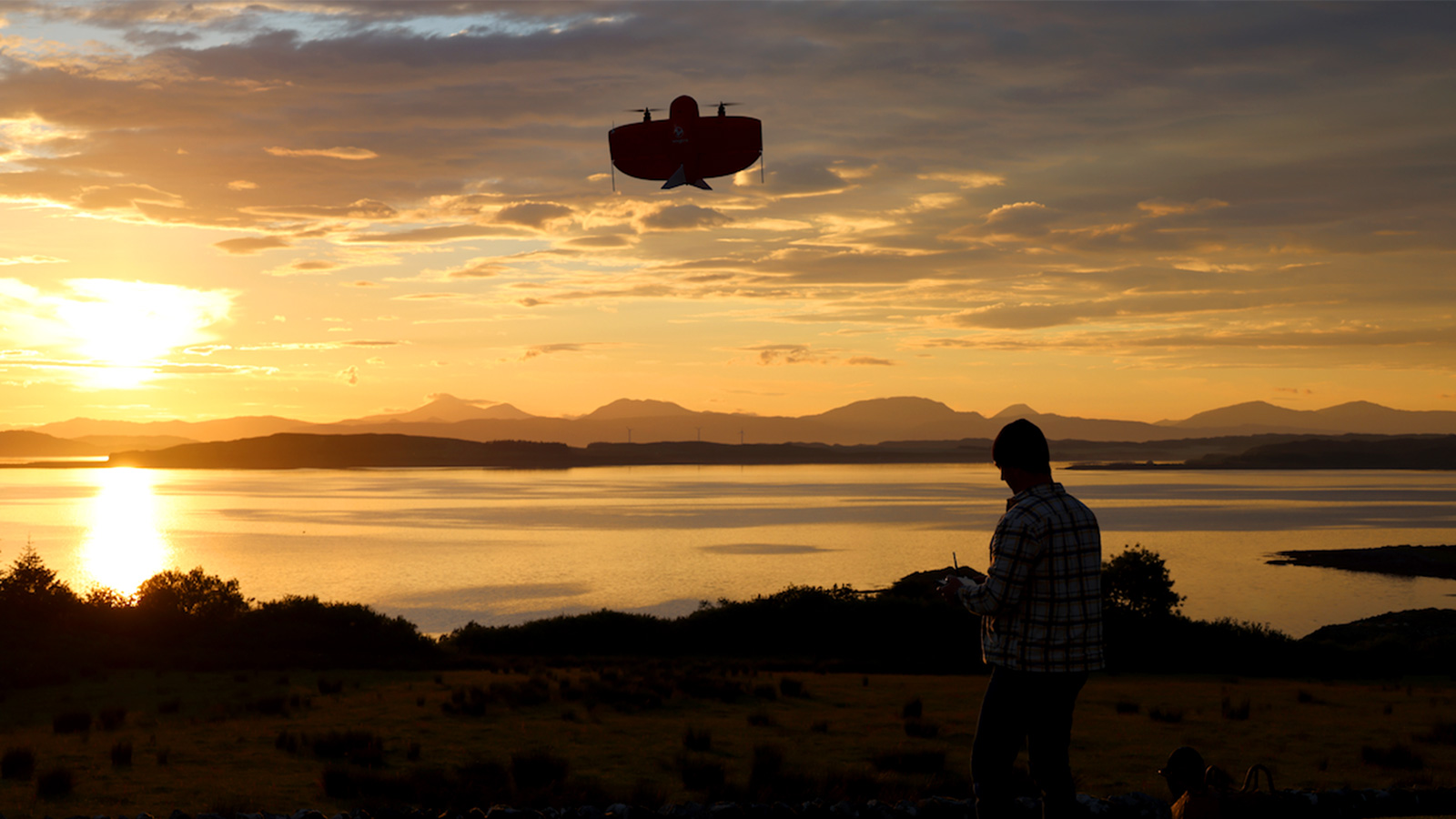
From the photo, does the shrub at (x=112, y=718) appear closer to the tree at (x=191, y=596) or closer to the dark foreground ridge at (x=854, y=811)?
the dark foreground ridge at (x=854, y=811)

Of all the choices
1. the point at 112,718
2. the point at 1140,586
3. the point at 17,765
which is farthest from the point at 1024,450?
the point at 1140,586

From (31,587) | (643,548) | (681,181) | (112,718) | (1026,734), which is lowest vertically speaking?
(643,548)

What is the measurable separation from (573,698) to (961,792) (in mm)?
10068

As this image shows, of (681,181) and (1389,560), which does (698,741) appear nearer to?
(681,181)

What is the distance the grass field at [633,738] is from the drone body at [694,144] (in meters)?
7.96

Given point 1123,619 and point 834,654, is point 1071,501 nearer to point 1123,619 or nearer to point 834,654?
point 834,654

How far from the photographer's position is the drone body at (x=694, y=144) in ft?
48.4

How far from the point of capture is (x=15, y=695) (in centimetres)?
2173

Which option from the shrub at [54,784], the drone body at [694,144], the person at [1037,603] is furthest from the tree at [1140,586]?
the person at [1037,603]

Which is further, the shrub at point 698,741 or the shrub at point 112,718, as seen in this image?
the shrub at point 112,718

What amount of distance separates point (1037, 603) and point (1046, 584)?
0.34 ft

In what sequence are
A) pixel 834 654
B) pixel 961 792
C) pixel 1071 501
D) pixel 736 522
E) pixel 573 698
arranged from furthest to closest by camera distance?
pixel 736 522 < pixel 834 654 < pixel 573 698 < pixel 961 792 < pixel 1071 501

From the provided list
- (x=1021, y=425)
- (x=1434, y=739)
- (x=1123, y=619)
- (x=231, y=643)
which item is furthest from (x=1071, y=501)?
(x=1123, y=619)

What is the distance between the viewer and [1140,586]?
51469 mm
